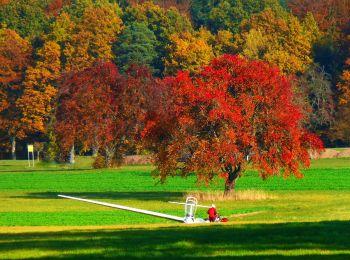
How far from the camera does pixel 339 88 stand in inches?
5217

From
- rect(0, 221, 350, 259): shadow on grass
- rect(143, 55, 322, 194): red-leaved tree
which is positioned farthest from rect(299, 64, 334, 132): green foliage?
rect(0, 221, 350, 259): shadow on grass

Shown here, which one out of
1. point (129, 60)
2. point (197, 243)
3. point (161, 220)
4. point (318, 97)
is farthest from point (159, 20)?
point (197, 243)

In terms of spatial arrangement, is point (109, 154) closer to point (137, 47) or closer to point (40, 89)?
point (40, 89)

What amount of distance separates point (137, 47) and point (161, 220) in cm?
10042

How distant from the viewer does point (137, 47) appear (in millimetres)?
148375

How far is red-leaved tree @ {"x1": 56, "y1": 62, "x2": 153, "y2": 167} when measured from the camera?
118812 mm

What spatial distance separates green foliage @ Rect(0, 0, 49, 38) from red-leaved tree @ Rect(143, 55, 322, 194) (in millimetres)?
92990

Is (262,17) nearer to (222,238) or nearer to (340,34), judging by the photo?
(340,34)

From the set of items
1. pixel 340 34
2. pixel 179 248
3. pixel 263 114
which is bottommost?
pixel 179 248

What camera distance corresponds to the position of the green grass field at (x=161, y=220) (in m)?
27.3

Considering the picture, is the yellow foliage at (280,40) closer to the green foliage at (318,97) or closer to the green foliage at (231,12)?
the green foliage at (318,97)

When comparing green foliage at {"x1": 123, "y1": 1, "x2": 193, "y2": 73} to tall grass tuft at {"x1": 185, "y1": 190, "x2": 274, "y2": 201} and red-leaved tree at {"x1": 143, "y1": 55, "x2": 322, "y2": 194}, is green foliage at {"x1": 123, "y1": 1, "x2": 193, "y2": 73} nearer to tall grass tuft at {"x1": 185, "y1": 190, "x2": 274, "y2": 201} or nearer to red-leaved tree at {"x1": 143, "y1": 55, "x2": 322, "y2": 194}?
red-leaved tree at {"x1": 143, "y1": 55, "x2": 322, "y2": 194}

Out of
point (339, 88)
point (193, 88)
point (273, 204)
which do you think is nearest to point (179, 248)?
point (273, 204)

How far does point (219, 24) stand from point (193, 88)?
10114 cm
